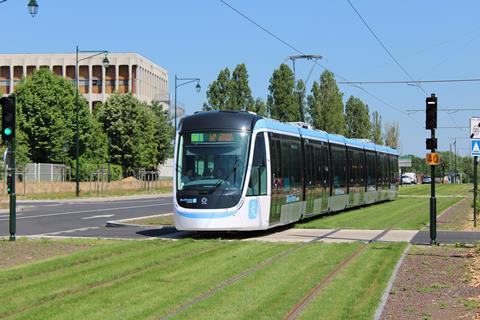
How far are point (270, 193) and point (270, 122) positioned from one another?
2167 mm

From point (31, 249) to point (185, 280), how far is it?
6.30 meters

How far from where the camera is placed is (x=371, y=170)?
1527 inches

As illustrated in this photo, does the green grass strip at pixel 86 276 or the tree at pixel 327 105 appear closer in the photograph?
the green grass strip at pixel 86 276

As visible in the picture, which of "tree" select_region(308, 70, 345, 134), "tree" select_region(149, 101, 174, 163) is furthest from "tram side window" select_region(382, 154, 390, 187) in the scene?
"tree" select_region(149, 101, 174, 163)

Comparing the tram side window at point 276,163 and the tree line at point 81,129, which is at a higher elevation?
the tree line at point 81,129

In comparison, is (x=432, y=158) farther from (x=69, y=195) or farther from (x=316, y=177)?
(x=69, y=195)

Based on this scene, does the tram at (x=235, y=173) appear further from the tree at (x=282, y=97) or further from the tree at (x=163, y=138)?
the tree at (x=163, y=138)

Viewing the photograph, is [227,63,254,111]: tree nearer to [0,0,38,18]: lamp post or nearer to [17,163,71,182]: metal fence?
[17,163,71,182]: metal fence

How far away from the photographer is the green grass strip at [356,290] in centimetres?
944

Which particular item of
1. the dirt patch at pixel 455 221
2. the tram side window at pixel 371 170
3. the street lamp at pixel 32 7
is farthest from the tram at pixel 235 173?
the tram side window at pixel 371 170

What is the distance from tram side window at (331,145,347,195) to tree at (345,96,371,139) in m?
76.2

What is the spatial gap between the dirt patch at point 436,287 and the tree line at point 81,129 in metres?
48.7

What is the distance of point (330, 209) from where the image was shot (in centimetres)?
2966

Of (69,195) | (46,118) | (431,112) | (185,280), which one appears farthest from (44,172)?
(185,280)
